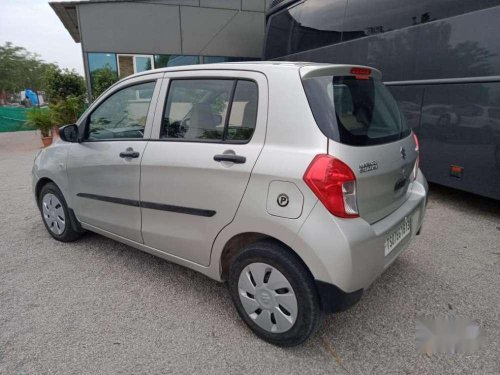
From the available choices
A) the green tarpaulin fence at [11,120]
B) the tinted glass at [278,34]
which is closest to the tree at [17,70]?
the green tarpaulin fence at [11,120]

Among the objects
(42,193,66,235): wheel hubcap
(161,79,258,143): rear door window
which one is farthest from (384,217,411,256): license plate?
(42,193,66,235): wheel hubcap

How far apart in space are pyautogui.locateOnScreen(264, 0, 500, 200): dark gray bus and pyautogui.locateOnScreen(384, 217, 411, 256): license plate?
251cm

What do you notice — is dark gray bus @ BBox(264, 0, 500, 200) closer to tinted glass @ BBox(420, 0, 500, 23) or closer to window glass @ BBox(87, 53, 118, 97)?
tinted glass @ BBox(420, 0, 500, 23)

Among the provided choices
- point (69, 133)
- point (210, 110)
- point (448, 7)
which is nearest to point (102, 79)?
point (69, 133)

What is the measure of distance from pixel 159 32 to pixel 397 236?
531 inches

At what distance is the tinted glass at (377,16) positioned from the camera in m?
4.77

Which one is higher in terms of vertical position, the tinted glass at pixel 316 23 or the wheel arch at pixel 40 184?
the tinted glass at pixel 316 23

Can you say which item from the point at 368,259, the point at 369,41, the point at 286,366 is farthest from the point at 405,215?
the point at 369,41

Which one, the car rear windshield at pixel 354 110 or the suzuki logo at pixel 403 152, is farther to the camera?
the suzuki logo at pixel 403 152

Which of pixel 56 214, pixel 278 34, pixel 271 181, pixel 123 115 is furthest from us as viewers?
pixel 278 34

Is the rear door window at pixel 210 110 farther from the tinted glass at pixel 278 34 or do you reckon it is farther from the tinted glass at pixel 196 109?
the tinted glass at pixel 278 34

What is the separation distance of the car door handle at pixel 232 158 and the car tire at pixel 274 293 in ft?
1.70

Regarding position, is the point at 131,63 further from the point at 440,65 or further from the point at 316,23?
the point at 440,65

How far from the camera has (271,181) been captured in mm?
1979
